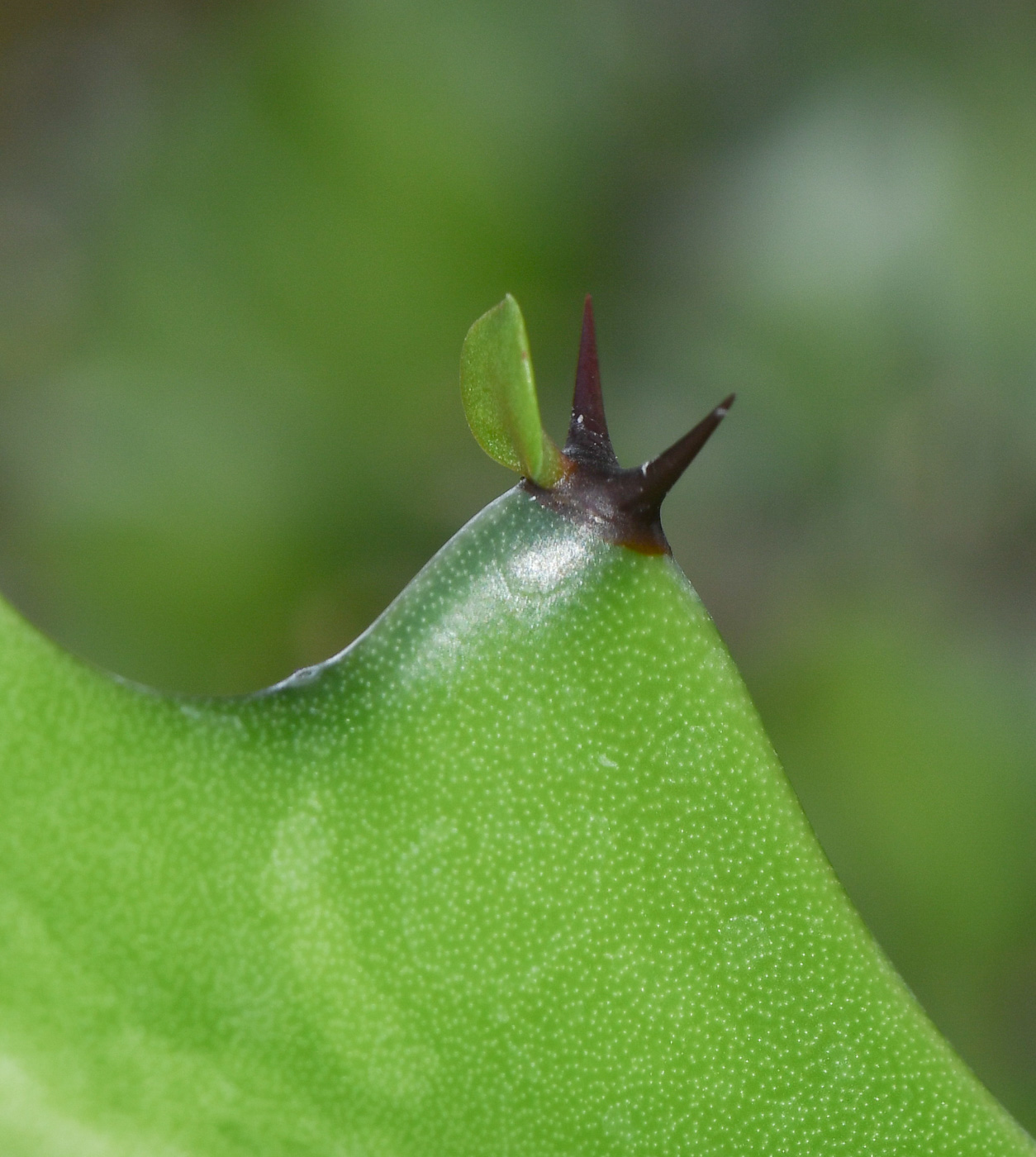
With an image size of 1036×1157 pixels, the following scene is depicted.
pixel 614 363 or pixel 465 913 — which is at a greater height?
pixel 614 363

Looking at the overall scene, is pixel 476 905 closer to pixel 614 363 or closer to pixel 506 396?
pixel 506 396

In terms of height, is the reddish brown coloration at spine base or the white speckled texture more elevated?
the reddish brown coloration at spine base

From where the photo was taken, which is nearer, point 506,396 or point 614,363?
point 506,396

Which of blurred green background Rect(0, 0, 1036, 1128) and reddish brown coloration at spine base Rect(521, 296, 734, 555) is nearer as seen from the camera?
reddish brown coloration at spine base Rect(521, 296, 734, 555)

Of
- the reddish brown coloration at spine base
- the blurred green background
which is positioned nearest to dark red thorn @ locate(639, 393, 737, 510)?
the reddish brown coloration at spine base

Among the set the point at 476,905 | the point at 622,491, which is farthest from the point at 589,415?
the point at 476,905

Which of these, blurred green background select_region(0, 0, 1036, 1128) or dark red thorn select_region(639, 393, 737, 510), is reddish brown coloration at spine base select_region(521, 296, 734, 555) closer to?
dark red thorn select_region(639, 393, 737, 510)

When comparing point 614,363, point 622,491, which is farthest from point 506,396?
point 614,363

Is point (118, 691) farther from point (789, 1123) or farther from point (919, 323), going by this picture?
point (919, 323)
